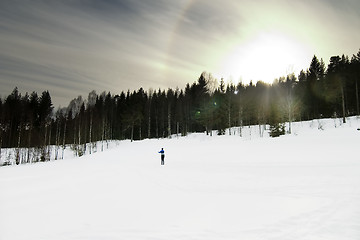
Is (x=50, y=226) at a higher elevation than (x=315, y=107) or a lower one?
lower

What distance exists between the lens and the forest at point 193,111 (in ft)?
124

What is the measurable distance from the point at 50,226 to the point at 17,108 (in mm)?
57124

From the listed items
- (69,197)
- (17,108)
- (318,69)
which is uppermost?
(318,69)

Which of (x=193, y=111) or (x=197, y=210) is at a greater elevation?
(x=193, y=111)

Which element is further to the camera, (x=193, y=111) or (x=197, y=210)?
→ (x=193, y=111)

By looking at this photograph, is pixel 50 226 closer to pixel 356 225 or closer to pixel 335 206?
pixel 356 225

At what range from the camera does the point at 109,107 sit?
192 feet

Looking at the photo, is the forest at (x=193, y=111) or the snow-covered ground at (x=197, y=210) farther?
the forest at (x=193, y=111)

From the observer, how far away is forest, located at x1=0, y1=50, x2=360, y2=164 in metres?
37.7

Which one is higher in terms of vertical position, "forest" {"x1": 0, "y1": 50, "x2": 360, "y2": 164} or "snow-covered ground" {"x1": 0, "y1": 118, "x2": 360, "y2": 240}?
"forest" {"x1": 0, "y1": 50, "x2": 360, "y2": 164}

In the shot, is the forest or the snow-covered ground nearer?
the snow-covered ground

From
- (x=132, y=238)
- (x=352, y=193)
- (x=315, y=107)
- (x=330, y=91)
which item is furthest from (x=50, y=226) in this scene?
(x=315, y=107)

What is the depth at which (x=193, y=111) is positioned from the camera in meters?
49.6

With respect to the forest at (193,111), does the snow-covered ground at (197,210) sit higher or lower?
lower
